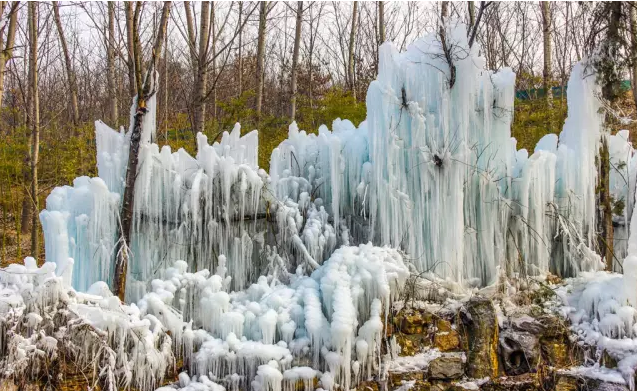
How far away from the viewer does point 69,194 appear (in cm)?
536

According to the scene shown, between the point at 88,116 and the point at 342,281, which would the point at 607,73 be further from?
the point at 88,116

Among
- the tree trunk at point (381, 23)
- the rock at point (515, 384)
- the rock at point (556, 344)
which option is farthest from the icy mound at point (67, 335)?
the tree trunk at point (381, 23)

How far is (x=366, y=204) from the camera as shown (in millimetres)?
6082

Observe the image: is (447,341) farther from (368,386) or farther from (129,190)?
(129,190)

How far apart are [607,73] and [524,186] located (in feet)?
6.19

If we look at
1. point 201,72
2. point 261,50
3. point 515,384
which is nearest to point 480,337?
point 515,384

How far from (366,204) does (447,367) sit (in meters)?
2.07

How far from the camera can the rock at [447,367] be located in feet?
16.3

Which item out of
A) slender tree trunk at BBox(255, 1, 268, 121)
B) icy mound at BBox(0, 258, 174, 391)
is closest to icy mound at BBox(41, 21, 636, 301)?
icy mound at BBox(0, 258, 174, 391)

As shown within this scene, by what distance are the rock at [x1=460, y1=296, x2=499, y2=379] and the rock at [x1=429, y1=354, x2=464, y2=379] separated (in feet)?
0.31

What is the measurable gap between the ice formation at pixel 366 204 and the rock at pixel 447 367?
0.84m

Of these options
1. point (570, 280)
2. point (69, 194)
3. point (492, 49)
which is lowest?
point (570, 280)

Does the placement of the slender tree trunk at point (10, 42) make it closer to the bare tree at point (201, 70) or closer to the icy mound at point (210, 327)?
the bare tree at point (201, 70)

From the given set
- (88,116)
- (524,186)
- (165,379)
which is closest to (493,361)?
(524,186)
